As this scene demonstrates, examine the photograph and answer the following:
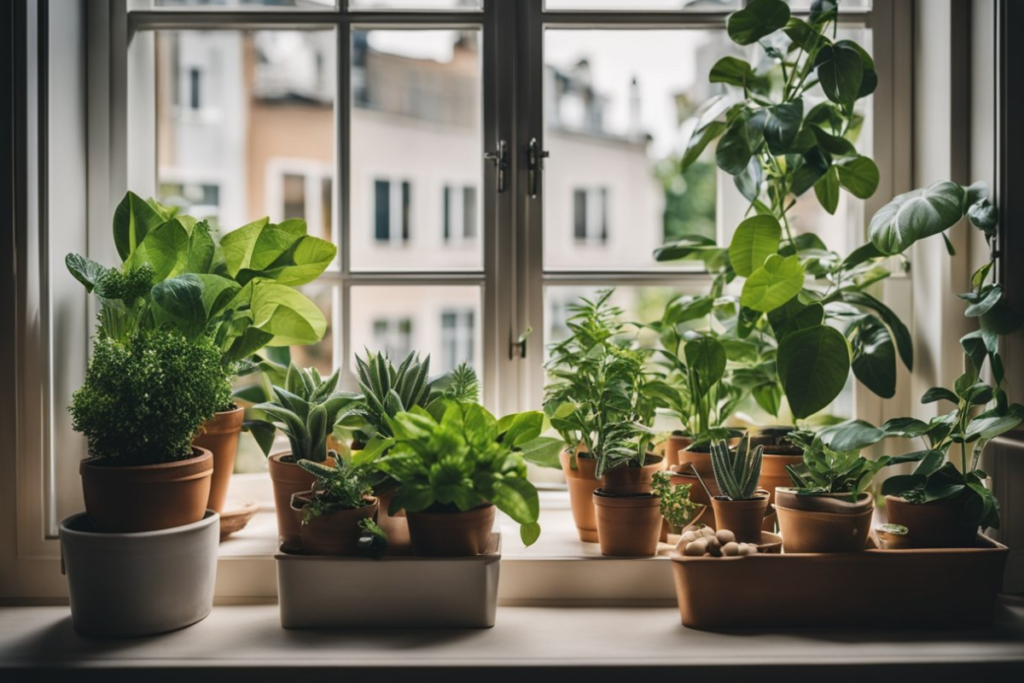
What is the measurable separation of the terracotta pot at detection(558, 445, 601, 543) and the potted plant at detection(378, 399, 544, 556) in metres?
0.19

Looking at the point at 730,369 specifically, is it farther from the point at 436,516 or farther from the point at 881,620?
the point at 436,516

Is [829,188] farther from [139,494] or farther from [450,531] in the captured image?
[139,494]

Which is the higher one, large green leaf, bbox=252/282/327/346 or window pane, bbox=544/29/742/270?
window pane, bbox=544/29/742/270

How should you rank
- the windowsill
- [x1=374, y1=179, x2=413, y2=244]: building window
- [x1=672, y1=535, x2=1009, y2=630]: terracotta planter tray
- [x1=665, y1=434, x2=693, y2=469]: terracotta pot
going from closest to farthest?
the windowsill → [x1=672, y1=535, x2=1009, y2=630]: terracotta planter tray → [x1=665, y1=434, x2=693, y2=469]: terracotta pot → [x1=374, y1=179, x2=413, y2=244]: building window

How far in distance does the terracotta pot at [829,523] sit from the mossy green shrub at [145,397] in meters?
0.96

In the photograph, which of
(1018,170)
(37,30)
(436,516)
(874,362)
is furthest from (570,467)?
(37,30)

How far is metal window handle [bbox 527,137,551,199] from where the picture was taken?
1451 millimetres

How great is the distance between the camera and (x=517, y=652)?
108 centimetres

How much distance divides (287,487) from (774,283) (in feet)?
2.98

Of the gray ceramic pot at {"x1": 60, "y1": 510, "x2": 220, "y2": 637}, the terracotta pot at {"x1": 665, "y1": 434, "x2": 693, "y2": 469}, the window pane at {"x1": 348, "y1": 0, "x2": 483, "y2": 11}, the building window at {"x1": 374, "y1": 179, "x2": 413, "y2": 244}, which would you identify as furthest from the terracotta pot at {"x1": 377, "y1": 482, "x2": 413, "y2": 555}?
the building window at {"x1": 374, "y1": 179, "x2": 413, "y2": 244}

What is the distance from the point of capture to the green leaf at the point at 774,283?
1.21 meters

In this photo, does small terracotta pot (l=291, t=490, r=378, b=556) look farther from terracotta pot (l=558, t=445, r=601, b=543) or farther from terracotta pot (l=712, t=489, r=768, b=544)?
terracotta pot (l=712, t=489, r=768, b=544)

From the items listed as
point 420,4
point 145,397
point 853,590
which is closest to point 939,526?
point 853,590

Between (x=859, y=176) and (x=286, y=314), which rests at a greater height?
(x=859, y=176)
